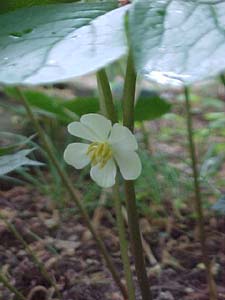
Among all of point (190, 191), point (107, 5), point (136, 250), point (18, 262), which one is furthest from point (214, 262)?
point (107, 5)

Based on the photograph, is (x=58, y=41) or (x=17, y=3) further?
(x=17, y=3)

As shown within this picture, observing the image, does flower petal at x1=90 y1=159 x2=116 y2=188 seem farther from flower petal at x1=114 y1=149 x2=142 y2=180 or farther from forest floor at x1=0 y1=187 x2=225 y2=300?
forest floor at x1=0 y1=187 x2=225 y2=300

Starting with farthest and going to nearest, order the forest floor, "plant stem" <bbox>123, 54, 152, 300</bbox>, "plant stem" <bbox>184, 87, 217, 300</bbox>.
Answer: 1. the forest floor
2. "plant stem" <bbox>184, 87, 217, 300</bbox>
3. "plant stem" <bbox>123, 54, 152, 300</bbox>

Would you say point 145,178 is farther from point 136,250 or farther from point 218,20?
point 218,20

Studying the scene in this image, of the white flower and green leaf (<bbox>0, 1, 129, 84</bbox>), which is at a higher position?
green leaf (<bbox>0, 1, 129, 84</bbox>)

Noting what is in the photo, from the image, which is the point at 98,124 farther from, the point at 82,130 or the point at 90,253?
the point at 90,253

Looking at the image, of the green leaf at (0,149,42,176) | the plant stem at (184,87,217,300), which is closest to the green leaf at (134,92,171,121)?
the plant stem at (184,87,217,300)

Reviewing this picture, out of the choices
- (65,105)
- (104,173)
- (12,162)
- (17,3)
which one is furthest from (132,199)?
(65,105)
